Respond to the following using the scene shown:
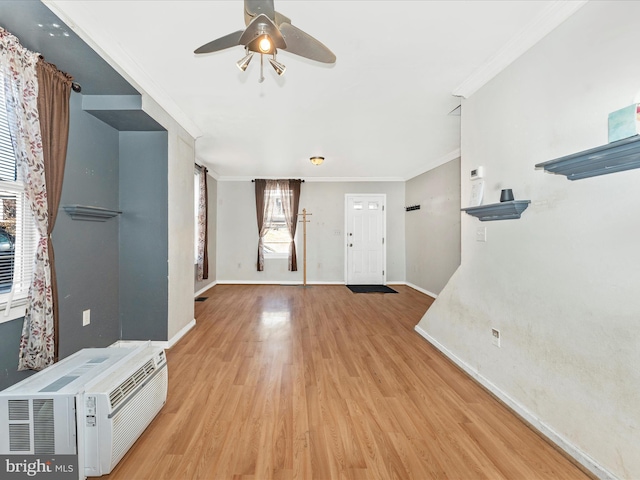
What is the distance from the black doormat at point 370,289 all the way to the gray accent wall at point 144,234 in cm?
393

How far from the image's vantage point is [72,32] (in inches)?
68.3

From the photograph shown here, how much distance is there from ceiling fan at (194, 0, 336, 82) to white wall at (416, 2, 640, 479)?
4.64 feet

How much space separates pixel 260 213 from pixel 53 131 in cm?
459

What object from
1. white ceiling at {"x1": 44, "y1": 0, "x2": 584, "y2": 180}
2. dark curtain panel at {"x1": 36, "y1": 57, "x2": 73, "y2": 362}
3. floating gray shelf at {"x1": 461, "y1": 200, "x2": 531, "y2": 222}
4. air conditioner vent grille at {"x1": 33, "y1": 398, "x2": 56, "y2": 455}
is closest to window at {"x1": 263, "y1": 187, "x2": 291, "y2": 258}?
A: white ceiling at {"x1": 44, "y1": 0, "x2": 584, "y2": 180}

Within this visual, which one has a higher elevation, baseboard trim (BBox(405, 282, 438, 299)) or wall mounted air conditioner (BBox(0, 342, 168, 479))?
wall mounted air conditioner (BBox(0, 342, 168, 479))

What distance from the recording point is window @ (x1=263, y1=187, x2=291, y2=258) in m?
6.62

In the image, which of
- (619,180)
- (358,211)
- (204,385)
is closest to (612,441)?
(619,180)

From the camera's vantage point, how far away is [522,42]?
1.92 metres

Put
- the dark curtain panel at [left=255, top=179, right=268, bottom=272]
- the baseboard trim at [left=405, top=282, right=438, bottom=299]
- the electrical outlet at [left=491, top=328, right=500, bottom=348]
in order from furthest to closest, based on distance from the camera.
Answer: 1. the dark curtain panel at [left=255, top=179, right=268, bottom=272]
2. the baseboard trim at [left=405, top=282, right=438, bottom=299]
3. the electrical outlet at [left=491, top=328, right=500, bottom=348]

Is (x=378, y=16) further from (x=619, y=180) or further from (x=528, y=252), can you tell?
(x=528, y=252)

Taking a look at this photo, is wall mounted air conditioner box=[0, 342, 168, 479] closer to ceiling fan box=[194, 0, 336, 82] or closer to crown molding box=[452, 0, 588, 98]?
ceiling fan box=[194, 0, 336, 82]

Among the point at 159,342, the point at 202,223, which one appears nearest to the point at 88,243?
the point at 159,342

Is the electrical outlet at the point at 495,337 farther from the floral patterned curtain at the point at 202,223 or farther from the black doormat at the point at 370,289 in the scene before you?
the floral patterned curtain at the point at 202,223

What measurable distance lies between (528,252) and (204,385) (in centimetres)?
262
